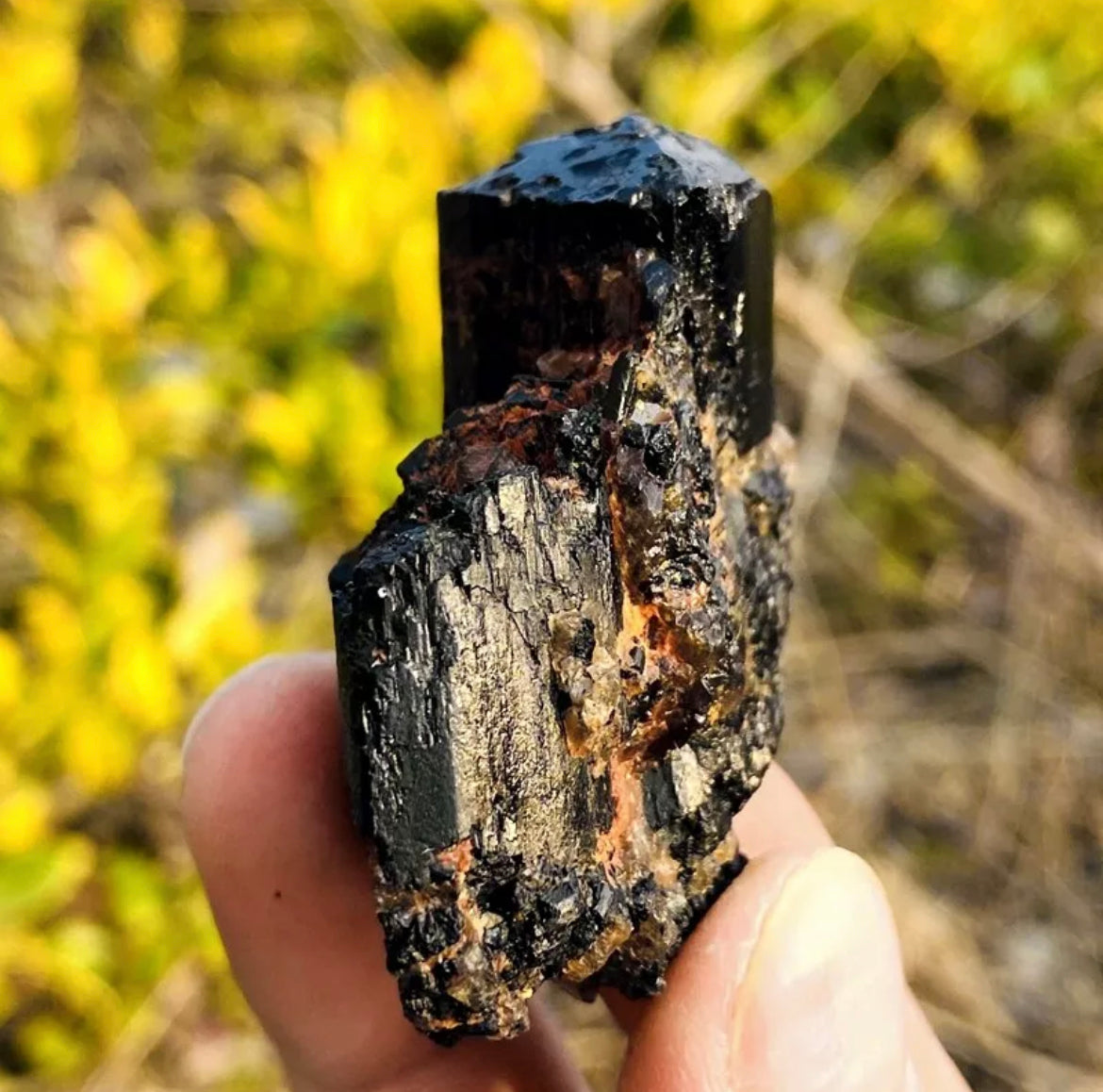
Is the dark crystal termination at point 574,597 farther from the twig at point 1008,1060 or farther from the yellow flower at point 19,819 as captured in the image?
the twig at point 1008,1060

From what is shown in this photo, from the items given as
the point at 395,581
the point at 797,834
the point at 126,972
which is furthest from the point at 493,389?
the point at 126,972

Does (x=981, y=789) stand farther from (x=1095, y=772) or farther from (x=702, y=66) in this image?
(x=702, y=66)

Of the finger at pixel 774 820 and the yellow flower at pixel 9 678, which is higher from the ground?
the yellow flower at pixel 9 678

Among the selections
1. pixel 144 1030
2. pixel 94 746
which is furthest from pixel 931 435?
pixel 144 1030

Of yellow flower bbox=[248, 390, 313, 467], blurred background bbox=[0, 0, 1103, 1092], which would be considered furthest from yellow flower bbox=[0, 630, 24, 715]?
yellow flower bbox=[248, 390, 313, 467]

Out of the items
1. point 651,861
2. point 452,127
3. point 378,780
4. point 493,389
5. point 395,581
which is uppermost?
point 452,127

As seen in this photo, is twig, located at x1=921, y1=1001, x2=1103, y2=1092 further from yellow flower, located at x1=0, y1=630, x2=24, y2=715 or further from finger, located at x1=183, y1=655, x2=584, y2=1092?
yellow flower, located at x1=0, y1=630, x2=24, y2=715

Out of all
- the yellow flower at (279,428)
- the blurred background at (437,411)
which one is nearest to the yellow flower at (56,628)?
the blurred background at (437,411)
